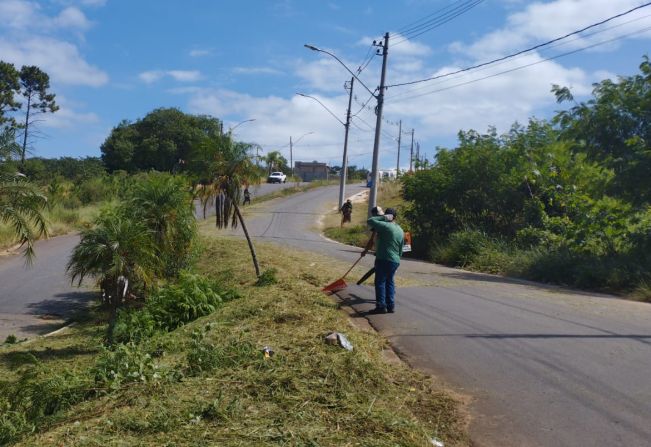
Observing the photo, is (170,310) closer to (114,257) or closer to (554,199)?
(114,257)

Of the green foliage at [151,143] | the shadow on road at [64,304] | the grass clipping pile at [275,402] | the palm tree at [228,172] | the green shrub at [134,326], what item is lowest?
the shadow on road at [64,304]

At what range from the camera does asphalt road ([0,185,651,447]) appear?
5.27 metres

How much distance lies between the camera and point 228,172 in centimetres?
1562

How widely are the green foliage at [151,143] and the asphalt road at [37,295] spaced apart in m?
40.6

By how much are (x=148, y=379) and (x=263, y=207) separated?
44255 millimetres

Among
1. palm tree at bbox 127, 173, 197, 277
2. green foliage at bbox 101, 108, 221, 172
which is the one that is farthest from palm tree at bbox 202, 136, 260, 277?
green foliage at bbox 101, 108, 221, 172

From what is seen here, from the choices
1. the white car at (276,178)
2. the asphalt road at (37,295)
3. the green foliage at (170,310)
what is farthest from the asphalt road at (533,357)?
the white car at (276,178)

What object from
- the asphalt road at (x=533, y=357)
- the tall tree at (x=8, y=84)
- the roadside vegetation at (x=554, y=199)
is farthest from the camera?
the tall tree at (x=8, y=84)

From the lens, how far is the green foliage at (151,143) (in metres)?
68.6

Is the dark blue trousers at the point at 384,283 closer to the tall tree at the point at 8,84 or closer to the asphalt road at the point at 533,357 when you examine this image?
the asphalt road at the point at 533,357

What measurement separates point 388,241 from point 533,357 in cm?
318

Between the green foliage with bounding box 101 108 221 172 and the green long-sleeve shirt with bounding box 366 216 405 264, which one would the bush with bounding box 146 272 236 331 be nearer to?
the green long-sleeve shirt with bounding box 366 216 405 264

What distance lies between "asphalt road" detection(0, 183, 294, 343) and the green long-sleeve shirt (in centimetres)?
858

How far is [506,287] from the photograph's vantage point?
14438 mm
